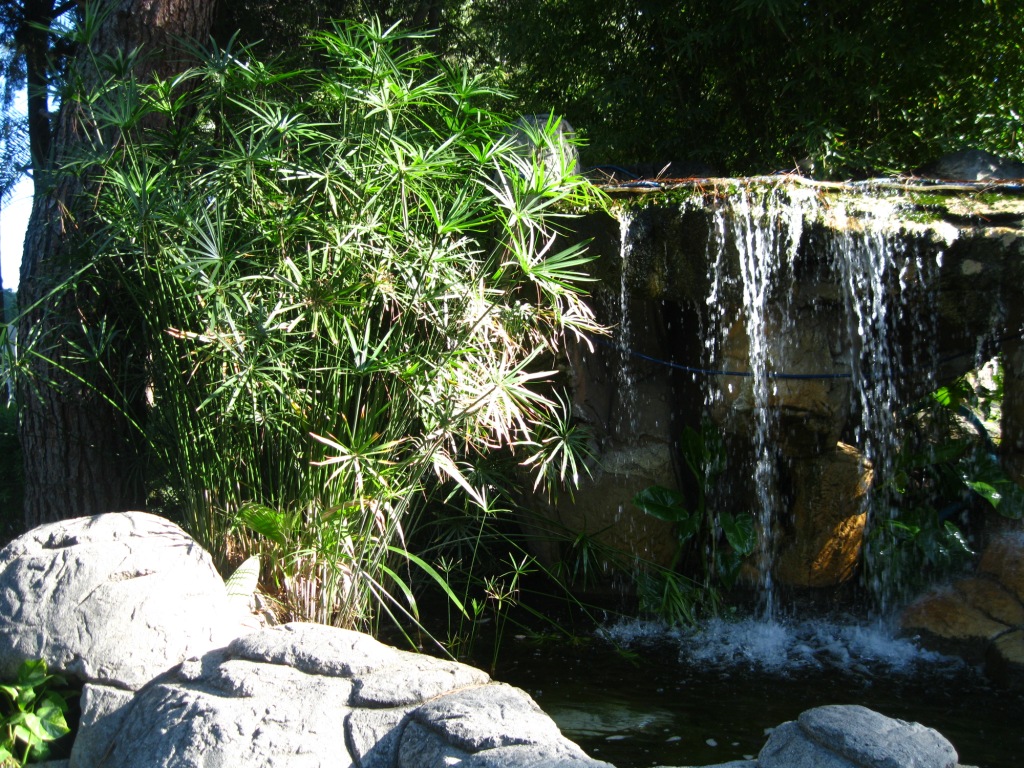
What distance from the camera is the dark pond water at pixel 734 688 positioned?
3.54 m

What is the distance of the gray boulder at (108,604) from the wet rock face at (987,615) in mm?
3236

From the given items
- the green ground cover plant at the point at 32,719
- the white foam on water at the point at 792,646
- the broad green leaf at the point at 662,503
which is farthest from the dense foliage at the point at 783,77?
the green ground cover plant at the point at 32,719

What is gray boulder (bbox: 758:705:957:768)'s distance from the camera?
228cm

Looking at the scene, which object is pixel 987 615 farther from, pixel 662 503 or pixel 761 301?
pixel 761 301

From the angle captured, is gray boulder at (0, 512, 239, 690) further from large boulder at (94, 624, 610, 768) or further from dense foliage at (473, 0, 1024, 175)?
dense foliage at (473, 0, 1024, 175)

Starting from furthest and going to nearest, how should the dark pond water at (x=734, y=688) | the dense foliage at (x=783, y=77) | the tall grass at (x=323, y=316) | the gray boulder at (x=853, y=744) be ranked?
the dense foliage at (x=783, y=77), the tall grass at (x=323, y=316), the dark pond water at (x=734, y=688), the gray boulder at (x=853, y=744)

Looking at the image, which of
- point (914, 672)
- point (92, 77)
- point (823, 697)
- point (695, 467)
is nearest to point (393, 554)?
point (695, 467)

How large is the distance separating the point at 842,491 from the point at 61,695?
12.1 ft

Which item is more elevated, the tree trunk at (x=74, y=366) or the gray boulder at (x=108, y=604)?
the tree trunk at (x=74, y=366)

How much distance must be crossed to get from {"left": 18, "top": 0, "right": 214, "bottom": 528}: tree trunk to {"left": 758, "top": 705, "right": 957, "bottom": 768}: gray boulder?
3401mm

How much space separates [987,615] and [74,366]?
4.55 m

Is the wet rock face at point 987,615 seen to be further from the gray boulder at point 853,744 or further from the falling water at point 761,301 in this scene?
the gray boulder at point 853,744

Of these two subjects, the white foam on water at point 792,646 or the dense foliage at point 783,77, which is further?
the dense foliage at point 783,77

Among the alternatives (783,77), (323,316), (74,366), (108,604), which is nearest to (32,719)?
(108,604)
